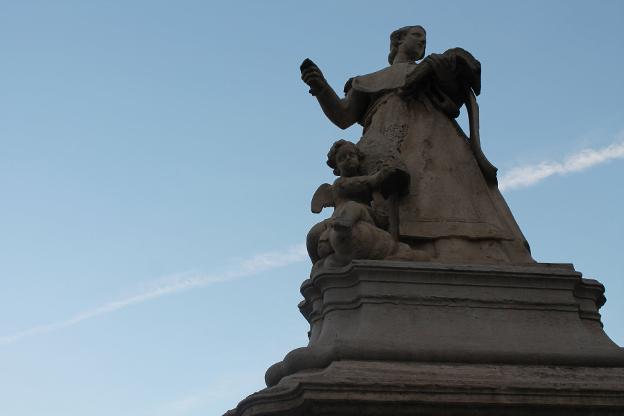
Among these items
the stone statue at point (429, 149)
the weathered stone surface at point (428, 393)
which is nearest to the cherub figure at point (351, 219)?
the stone statue at point (429, 149)

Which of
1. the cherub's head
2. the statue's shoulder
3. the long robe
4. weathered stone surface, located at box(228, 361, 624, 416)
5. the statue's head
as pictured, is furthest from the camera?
the statue's head

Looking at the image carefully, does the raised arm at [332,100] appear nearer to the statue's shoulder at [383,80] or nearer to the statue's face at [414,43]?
the statue's shoulder at [383,80]

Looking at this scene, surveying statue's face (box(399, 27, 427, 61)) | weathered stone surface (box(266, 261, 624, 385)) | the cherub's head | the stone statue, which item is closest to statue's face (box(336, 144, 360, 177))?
the cherub's head

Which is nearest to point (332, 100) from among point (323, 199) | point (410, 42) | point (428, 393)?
point (410, 42)

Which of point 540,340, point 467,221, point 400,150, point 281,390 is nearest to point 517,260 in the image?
point 467,221

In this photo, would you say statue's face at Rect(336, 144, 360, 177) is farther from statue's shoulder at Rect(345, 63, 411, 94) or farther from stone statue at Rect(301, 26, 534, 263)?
statue's shoulder at Rect(345, 63, 411, 94)

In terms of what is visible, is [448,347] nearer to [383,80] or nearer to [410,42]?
[383,80]

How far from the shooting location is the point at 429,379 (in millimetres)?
5500

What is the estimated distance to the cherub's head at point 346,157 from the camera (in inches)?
291

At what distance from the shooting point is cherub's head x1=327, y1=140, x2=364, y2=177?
7.39 m

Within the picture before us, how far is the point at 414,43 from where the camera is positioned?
8.85 meters

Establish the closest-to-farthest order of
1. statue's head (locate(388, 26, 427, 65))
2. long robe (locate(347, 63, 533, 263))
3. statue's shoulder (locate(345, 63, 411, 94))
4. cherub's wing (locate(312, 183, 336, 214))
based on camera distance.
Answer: long robe (locate(347, 63, 533, 263)) < cherub's wing (locate(312, 183, 336, 214)) < statue's shoulder (locate(345, 63, 411, 94)) < statue's head (locate(388, 26, 427, 65))

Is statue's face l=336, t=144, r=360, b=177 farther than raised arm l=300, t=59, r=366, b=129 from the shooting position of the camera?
No

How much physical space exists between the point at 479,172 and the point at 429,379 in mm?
2846
